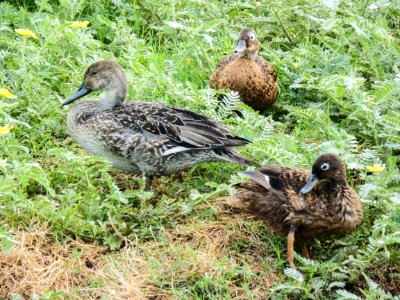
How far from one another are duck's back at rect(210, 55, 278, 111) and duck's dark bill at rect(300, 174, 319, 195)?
6.77 feet

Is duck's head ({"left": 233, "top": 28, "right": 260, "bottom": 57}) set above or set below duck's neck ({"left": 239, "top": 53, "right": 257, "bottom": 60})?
above

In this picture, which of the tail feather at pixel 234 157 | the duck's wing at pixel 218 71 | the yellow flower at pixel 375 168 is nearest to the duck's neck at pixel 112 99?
the tail feather at pixel 234 157

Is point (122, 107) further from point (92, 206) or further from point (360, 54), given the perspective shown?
point (360, 54)

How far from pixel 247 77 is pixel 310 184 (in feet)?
7.33

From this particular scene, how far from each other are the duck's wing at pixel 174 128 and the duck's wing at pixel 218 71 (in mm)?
1254

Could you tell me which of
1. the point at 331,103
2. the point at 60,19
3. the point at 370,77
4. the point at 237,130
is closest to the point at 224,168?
the point at 237,130

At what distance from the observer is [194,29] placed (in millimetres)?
7539

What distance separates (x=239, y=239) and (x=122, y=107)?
4.69 ft

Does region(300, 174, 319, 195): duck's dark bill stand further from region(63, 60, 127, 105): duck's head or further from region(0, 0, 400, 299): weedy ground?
region(63, 60, 127, 105): duck's head

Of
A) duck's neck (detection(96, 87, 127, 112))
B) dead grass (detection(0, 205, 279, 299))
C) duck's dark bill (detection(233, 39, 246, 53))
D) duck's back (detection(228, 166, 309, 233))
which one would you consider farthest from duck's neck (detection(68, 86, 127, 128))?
duck's dark bill (detection(233, 39, 246, 53))

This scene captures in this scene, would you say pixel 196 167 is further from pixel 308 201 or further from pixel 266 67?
pixel 266 67

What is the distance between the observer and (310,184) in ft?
17.8

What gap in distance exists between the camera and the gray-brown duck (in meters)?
6.03

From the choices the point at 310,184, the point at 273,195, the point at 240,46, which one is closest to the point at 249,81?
the point at 240,46
